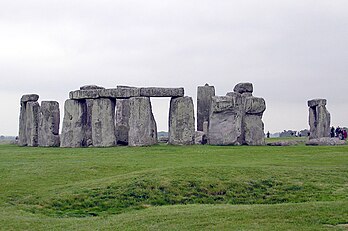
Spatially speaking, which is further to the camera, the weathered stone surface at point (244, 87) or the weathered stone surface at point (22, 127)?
the weathered stone surface at point (244, 87)

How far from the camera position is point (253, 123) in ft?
130

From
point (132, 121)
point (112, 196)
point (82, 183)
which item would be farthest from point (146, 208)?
point (132, 121)

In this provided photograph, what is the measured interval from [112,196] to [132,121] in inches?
694

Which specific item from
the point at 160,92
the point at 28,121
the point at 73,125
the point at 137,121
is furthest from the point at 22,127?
the point at 160,92

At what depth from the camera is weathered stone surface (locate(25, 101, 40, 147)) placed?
4162cm

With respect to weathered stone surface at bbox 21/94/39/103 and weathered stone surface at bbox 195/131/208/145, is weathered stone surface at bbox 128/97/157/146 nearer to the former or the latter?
weathered stone surface at bbox 195/131/208/145

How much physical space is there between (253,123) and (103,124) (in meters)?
9.60

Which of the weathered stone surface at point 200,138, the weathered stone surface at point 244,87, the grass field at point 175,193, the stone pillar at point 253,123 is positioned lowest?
the grass field at point 175,193

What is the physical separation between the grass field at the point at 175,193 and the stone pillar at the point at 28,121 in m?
12.7

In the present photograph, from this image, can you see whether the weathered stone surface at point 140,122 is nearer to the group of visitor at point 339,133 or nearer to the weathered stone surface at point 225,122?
the weathered stone surface at point 225,122

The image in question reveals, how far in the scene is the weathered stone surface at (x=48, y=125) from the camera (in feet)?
134

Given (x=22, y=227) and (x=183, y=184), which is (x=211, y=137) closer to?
(x=183, y=184)

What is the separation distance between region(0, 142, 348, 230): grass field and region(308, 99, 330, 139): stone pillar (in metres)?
20.4

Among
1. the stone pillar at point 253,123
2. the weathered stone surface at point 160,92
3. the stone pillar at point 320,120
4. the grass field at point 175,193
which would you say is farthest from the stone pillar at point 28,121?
the stone pillar at point 320,120
